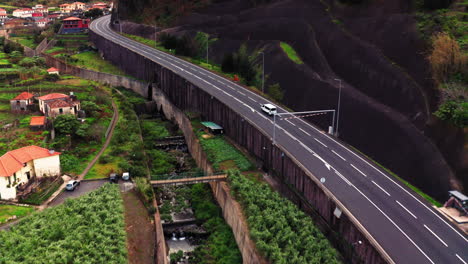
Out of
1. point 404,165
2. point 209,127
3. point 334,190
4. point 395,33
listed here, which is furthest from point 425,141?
point 209,127

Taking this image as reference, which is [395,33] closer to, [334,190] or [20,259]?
[334,190]

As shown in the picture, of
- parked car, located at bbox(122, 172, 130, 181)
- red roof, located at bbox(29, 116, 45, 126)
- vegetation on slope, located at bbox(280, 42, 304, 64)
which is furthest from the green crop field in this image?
parked car, located at bbox(122, 172, 130, 181)

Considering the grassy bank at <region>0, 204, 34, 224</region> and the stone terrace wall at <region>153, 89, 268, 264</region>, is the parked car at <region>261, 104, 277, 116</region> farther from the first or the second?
the grassy bank at <region>0, 204, 34, 224</region>

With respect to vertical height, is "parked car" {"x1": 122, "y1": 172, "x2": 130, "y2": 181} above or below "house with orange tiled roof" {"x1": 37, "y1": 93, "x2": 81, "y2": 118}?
below

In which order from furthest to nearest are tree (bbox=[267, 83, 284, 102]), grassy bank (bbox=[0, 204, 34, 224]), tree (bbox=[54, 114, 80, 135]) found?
1. tree (bbox=[267, 83, 284, 102])
2. tree (bbox=[54, 114, 80, 135])
3. grassy bank (bbox=[0, 204, 34, 224])

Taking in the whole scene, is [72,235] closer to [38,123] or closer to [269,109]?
[38,123]
